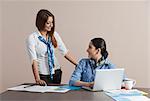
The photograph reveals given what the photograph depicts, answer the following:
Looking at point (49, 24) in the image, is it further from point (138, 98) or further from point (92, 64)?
point (138, 98)

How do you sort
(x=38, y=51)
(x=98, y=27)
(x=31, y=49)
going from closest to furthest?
(x=31, y=49) → (x=38, y=51) → (x=98, y=27)

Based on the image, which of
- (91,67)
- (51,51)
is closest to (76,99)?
(91,67)

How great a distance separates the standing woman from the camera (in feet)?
7.98

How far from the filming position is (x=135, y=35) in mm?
3727

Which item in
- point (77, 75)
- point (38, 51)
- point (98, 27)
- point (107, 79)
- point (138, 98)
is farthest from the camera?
point (98, 27)

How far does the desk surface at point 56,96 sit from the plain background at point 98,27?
6.44ft

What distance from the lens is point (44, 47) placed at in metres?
2.50

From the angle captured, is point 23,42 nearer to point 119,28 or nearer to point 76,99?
point 119,28

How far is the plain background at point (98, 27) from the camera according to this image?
12.2 feet


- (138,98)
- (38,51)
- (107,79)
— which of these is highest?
(38,51)

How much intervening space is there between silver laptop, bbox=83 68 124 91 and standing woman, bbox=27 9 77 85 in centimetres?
72

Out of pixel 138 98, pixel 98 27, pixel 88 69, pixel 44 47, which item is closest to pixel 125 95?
pixel 138 98

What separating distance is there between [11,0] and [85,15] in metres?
1.17

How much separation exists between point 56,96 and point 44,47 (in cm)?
87
